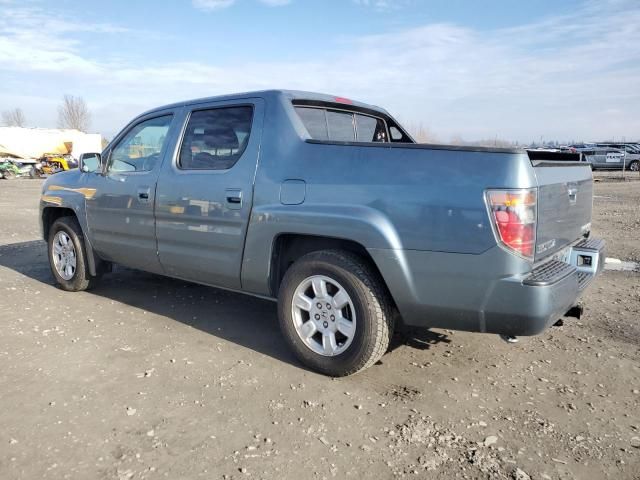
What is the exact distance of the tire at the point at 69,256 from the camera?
17.8ft

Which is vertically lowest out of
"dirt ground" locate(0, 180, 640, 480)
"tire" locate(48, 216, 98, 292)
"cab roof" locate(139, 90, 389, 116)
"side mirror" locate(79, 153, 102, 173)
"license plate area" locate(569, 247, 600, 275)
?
"dirt ground" locate(0, 180, 640, 480)

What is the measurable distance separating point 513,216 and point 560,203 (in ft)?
2.10

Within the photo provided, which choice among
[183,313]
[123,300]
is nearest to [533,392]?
[183,313]

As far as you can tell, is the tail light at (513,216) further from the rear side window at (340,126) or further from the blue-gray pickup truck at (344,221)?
the rear side window at (340,126)

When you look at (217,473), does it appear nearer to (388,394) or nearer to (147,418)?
(147,418)

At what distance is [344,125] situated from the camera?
4.47m

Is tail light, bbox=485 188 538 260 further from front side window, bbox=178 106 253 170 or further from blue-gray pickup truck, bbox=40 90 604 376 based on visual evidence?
front side window, bbox=178 106 253 170

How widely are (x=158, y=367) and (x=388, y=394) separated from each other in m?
1.65

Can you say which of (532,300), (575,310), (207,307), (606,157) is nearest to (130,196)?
(207,307)

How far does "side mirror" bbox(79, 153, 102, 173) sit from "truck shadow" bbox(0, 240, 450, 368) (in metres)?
1.35

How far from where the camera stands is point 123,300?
538 centimetres

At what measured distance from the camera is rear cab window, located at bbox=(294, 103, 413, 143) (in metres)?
4.03

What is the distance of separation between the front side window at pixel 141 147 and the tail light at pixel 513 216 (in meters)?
3.01

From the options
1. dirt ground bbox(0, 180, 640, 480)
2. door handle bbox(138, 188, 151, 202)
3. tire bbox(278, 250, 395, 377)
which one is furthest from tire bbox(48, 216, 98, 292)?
tire bbox(278, 250, 395, 377)
